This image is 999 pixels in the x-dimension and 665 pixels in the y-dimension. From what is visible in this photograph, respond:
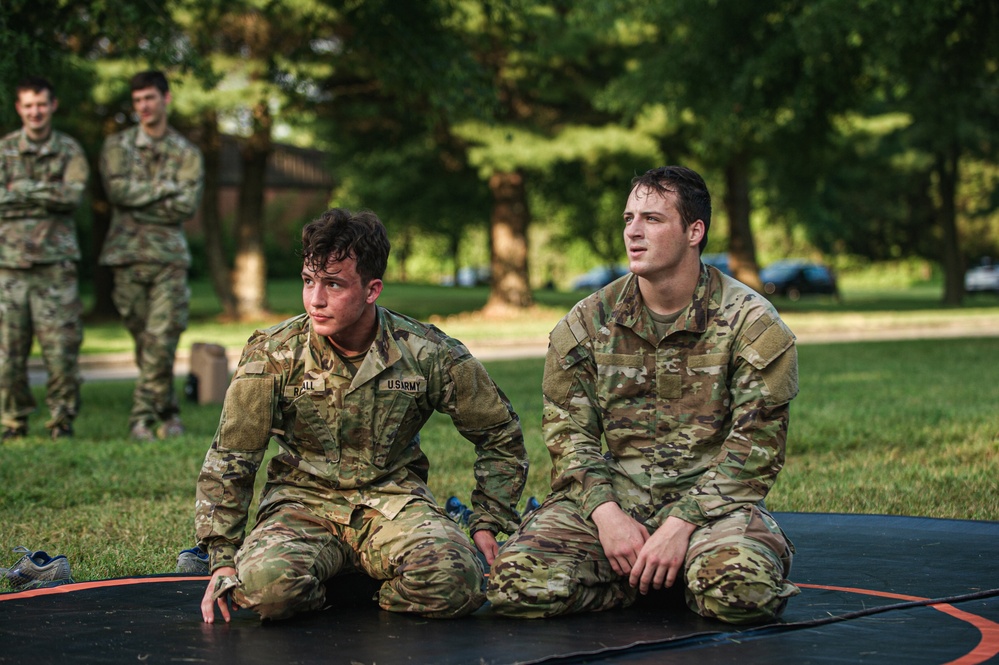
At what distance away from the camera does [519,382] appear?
12.9 m

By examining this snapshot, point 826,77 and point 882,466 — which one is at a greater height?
point 826,77

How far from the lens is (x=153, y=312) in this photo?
8.44 m

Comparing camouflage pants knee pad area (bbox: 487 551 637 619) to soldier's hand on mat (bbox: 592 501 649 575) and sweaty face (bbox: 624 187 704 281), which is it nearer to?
soldier's hand on mat (bbox: 592 501 649 575)

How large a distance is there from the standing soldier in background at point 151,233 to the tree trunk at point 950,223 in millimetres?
26632

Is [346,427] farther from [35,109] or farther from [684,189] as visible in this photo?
[35,109]

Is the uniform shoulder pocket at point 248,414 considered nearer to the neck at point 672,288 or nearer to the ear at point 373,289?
the ear at point 373,289

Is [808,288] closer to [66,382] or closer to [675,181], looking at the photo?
[66,382]

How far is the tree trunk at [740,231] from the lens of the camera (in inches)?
1139

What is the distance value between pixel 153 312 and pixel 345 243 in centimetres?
471

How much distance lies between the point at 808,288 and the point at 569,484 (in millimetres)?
40800

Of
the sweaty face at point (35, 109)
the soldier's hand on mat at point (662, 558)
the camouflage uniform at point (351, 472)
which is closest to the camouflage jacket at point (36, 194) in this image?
the sweaty face at point (35, 109)

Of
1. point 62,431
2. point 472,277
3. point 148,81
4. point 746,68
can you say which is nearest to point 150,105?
point 148,81

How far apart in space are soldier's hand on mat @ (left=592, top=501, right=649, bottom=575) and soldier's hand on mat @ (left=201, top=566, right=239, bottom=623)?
48.4 inches

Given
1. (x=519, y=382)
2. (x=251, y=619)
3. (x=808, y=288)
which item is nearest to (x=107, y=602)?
(x=251, y=619)
